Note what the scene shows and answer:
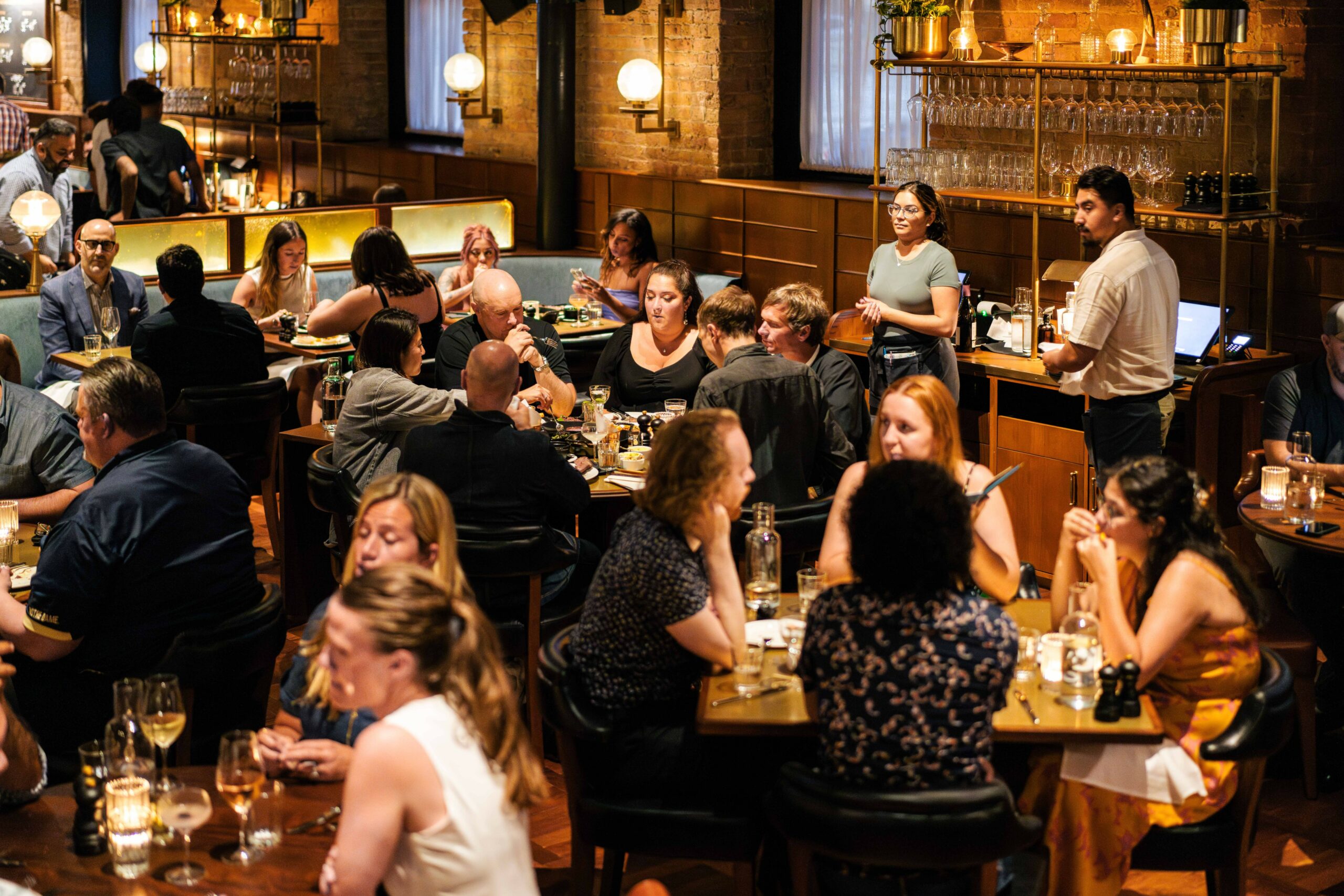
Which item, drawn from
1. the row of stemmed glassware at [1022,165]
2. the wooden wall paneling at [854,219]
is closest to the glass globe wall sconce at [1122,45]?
the row of stemmed glassware at [1022,165]

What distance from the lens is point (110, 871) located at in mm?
2480

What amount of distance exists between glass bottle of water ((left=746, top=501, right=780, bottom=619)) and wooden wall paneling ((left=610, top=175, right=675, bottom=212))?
5556mm

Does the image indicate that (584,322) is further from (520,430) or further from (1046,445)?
(520,430)

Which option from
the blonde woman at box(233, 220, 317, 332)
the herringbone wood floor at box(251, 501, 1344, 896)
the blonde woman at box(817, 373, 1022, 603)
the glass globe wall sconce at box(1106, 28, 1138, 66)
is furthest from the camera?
the blonde woman at box(233, 220, 317, 332)

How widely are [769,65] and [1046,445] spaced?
3626 mm

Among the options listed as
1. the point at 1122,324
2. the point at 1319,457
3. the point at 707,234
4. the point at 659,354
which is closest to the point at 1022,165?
the point at 1122,324

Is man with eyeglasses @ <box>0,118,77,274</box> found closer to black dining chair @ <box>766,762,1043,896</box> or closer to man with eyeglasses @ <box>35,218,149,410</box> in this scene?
man with eyeglasses @ <box>35,218,149,410</box>

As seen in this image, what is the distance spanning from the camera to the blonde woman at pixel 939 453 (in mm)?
3658

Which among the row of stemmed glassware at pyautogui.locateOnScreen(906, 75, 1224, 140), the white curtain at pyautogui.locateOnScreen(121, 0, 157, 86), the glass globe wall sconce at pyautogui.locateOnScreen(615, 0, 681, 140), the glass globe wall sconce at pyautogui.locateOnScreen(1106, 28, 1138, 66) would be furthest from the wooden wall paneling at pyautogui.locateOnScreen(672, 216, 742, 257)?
the white curtain at pyautogui.locateOnScreen(121, 0, 157, 86)

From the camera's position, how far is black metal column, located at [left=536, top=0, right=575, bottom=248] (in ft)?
31.1

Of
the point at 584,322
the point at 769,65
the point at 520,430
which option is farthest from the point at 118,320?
the point at 769,65

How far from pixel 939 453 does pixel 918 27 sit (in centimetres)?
365

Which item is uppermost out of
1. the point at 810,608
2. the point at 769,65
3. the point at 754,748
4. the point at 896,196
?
the point at 769,65

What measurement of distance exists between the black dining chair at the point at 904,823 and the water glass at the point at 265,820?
0.90 metres
